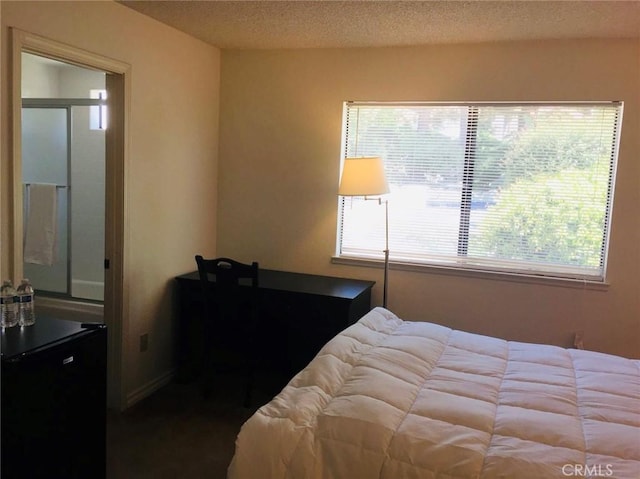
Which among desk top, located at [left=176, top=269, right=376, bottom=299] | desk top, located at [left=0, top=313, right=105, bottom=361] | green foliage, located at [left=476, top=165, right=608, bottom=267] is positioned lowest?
desk top, located at [left=176, top=269, right=376, bottom=299]

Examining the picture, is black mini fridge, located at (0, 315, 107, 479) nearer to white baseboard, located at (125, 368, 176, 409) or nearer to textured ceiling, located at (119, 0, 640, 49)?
white baseboard, located at (125, 368, 176, 409)

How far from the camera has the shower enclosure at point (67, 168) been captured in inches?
179

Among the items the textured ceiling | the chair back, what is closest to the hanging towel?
the chair back

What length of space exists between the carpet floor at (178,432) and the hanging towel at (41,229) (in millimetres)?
1782

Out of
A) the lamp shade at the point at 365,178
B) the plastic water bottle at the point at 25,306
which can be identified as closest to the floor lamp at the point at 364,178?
the lamp shade at the point at 365,178

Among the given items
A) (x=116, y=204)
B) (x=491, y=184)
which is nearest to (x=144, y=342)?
(x=116, y=204)

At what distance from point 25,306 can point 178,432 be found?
127cm

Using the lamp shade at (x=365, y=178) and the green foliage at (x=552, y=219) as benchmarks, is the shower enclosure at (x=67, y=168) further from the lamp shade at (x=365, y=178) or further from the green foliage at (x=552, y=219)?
the green foliage at (x=552, y=219)

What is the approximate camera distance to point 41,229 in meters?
4.36

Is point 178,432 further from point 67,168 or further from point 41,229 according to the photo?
point 67,168

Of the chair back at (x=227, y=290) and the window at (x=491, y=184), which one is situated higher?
the window at (x=491, y=184)

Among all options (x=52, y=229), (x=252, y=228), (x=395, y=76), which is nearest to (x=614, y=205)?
(x=395, y=76)

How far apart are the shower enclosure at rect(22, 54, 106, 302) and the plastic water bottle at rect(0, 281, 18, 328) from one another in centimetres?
262

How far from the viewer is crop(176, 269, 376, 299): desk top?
3268 millimetres
